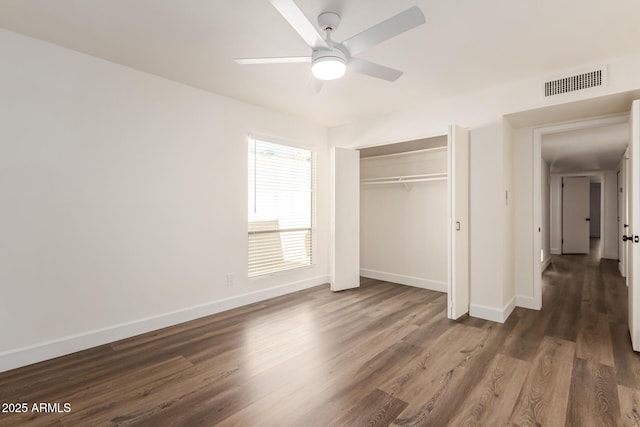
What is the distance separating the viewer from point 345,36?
2.37 meters

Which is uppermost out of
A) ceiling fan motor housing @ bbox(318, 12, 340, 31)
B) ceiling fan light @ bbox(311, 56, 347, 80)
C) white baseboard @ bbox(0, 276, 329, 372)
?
ceiling fan motor housing @ bbox(318, 12, 340, 31)

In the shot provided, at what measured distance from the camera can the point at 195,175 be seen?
3434 millimetres

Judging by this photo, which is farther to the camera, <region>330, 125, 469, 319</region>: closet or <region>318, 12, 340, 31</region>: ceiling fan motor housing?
<region>330, 125, 469, 319</region>: closet

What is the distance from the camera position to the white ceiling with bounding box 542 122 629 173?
459 centimetres

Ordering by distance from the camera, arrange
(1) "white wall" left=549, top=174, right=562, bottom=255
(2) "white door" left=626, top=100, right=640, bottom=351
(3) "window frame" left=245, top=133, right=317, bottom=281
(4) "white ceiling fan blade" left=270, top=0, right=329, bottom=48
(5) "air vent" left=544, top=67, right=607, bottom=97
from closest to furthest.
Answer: (4) "white ceiling fan blade" left=270, top=0, right=329, bottom=48, (2) "white door" left=626, top=100, right=640, bottom=351, (5) "air vent" left=544, top=67, right=607, bottom=97, (3) "window frame" left=245, top=133, right=317, bottom=281, (1) "white wall" left=549, top=174, right=562, bottom=255

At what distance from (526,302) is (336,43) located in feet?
12.5

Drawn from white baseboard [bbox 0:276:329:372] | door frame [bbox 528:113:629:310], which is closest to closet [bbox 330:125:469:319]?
door frame [bbox 528:113:629:310]

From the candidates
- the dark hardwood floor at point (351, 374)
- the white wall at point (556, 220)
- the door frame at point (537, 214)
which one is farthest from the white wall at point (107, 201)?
the white wall at point (556, 220)

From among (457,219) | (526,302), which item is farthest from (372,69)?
(526,302)

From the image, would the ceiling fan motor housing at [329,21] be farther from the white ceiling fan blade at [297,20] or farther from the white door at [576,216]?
the white door at [576,216]

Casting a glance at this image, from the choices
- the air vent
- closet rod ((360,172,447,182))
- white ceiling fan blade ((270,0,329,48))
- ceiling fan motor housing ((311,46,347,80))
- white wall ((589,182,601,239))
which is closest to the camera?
white ceiling fan blade ((270,0,329,48))

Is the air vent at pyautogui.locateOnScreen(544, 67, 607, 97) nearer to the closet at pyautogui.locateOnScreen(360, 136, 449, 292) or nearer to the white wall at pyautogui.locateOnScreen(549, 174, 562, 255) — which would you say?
the closet at pyautogui.locateOnScreen(360, 136, 449, 292)

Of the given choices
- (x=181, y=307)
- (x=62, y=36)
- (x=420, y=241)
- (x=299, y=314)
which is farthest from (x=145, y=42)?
(x=420, y=241)

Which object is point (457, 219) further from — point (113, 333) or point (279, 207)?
point (113, 333)
